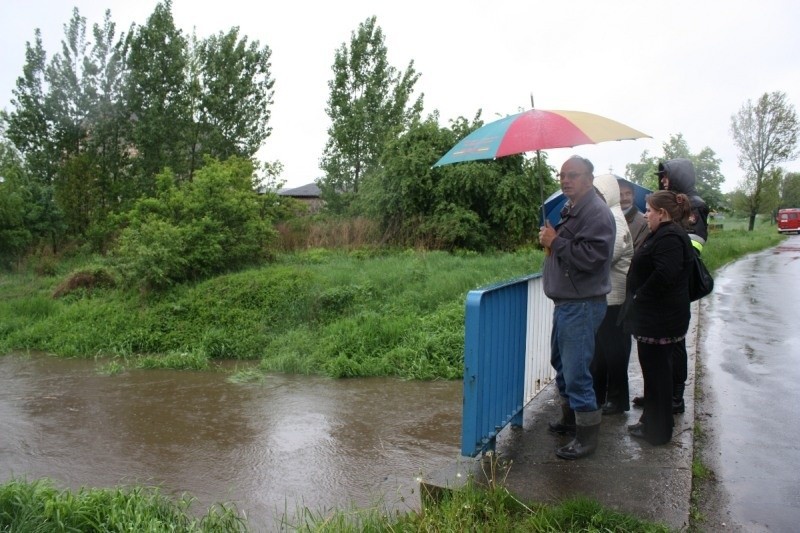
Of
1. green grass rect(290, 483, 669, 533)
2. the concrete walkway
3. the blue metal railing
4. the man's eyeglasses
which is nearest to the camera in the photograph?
green grass rect(290, 483, 669, 533)

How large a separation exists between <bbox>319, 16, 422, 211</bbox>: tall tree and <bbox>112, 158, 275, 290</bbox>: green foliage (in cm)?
1199

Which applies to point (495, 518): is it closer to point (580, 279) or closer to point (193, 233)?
point (580, 279)

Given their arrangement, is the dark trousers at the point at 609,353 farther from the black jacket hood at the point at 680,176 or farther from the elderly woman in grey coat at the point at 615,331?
the black jacket hood at the point at 680,176

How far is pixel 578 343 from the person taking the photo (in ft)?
11.9

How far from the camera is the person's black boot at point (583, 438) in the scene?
3664 millimetres

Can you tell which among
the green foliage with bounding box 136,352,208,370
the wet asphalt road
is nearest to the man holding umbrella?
the wet asphalt road

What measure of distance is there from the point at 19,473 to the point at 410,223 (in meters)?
12.6

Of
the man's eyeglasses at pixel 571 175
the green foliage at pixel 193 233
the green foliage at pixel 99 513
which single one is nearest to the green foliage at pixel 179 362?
the green foliage at pixel 193 233

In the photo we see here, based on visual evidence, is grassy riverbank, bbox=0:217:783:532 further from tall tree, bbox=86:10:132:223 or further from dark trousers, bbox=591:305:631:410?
tall tree, bbox=86:10:132:223

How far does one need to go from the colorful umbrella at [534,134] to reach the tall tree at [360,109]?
71.8 feet

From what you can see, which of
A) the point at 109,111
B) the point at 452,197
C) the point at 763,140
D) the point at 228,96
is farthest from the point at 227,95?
the point at 763,140

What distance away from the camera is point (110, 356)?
10.5 metres

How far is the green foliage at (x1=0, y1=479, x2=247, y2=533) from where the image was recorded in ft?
12.0

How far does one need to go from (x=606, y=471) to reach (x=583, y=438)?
0.78 ft
